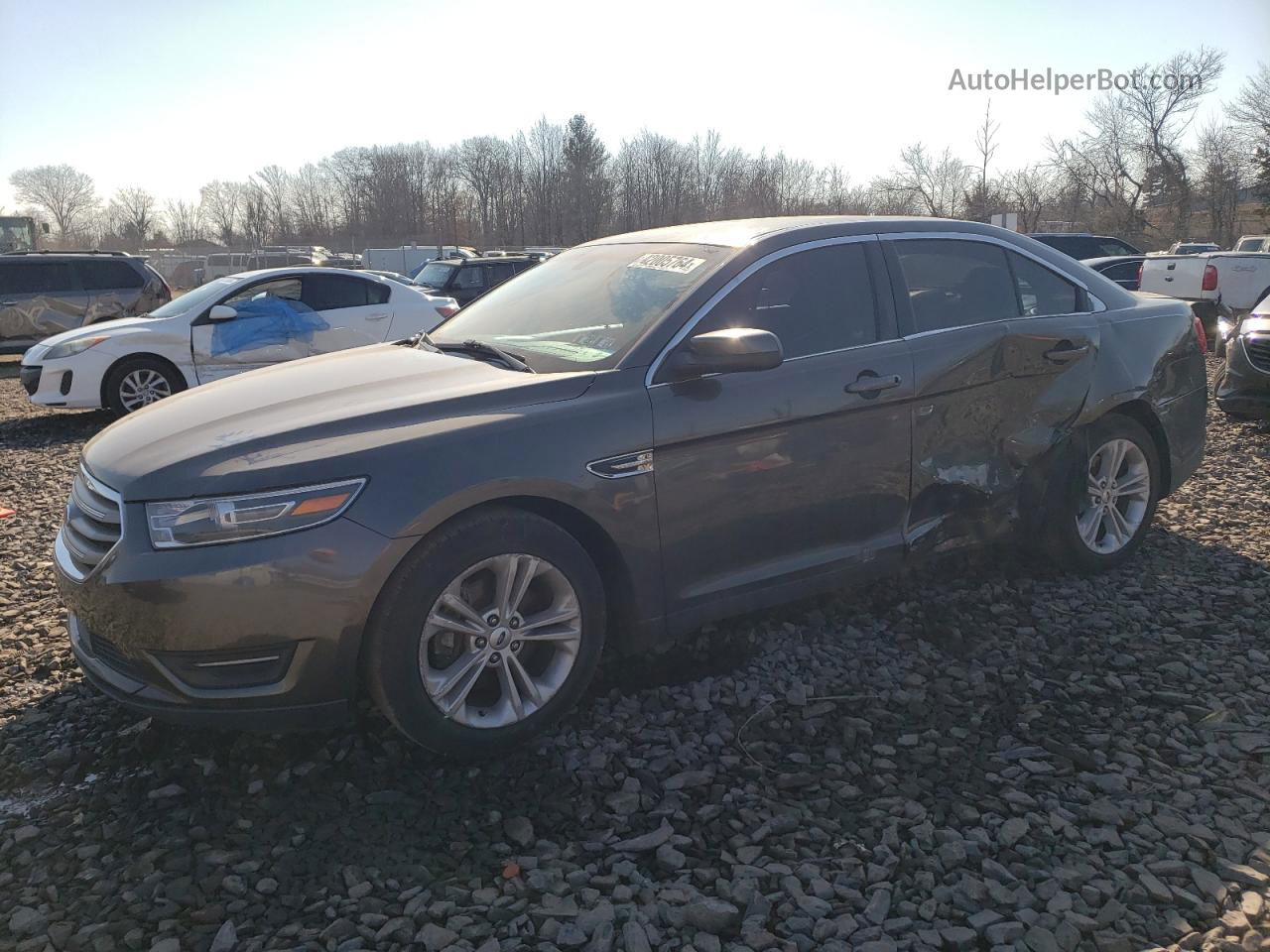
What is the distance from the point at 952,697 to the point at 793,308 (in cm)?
159

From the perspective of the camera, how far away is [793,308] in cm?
363

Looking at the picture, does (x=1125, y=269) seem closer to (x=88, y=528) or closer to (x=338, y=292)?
(x=338, y=292)

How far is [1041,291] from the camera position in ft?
14.3

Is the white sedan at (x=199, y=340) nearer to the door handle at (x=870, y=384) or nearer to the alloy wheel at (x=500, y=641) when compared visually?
the door handle at (x=870, y=384)

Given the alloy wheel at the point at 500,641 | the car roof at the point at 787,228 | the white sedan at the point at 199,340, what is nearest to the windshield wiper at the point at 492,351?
the alloy wheel at the point at 500,641

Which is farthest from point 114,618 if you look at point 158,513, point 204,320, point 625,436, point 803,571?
point 204,320

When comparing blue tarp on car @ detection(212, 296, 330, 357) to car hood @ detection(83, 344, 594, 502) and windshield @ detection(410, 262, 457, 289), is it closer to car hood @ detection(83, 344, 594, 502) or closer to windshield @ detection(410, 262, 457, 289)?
car hood @ detection(83, 344, 594, 502)

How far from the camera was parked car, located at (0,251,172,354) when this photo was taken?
1443 centimetres

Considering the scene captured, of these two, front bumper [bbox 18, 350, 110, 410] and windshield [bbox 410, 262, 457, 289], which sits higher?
windshield [bbox 410, 262, 457, 289]

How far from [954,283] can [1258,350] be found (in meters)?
5.08

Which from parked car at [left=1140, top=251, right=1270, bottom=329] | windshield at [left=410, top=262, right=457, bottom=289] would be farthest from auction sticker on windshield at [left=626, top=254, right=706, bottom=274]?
windshield at [left=410, top=262, right=457, bottom=289]

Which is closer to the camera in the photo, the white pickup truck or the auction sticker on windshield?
the auction sticker on windshield

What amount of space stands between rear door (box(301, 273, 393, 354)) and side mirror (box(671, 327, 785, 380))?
7292 millimetres

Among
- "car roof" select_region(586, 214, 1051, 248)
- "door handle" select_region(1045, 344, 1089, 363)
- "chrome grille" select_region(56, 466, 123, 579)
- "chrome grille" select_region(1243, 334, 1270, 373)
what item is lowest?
"chrome grille" select_region(56, 466, 123, 579)
